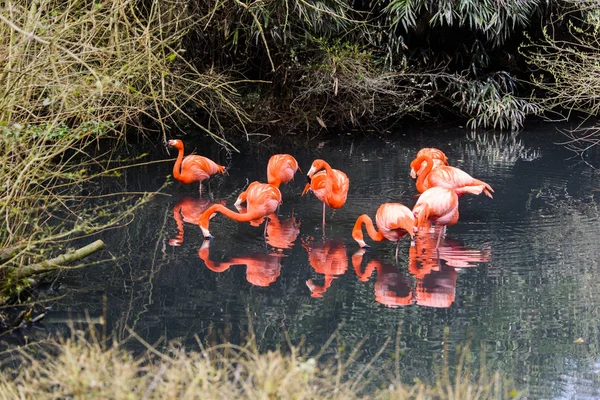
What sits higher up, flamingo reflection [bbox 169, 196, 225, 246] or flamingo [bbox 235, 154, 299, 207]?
flamingo [bbox 235, 154, 299, 207]

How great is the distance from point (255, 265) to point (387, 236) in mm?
980

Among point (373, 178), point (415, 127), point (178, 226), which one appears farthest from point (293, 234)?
point (415, 127)

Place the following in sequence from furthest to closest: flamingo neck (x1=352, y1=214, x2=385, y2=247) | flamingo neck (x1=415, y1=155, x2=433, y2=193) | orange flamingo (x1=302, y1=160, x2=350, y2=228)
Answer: flamingo neck (x1=415, y1=155, x2=433, y2=193) < orange flamingo (x1=302, y1=160, x2=350, y2=228) < flamingo neck (x1=352, y1=214, x2=385, y2=247)

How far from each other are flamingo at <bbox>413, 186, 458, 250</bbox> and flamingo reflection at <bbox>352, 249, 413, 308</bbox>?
0.46m

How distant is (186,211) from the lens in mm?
7125

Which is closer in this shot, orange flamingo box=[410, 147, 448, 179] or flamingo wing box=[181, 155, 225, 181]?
orange flamingo box=[410, 147, 448, 179]

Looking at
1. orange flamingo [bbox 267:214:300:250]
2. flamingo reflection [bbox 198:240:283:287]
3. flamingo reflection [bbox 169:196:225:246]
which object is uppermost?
orange flamingo [bbox 267:214:300:250]

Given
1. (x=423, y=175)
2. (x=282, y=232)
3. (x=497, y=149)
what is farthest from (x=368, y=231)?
(x=497, y=149)

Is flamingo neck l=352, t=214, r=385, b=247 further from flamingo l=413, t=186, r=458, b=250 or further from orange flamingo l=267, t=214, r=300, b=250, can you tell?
orange flamingo l=267, t=214, r=300, b=250

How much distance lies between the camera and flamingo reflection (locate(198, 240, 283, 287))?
5.44 m

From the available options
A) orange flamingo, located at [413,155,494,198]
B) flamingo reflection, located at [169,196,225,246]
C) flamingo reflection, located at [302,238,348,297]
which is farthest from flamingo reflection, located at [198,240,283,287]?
orange flamingo, located at [413,155,494,198]

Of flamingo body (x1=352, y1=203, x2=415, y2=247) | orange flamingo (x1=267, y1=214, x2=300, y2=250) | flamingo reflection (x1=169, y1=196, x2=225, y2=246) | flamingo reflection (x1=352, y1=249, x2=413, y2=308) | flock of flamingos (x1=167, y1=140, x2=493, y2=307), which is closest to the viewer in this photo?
flamingo reflection (x1=352, y1=249, x2=413, y2=308)

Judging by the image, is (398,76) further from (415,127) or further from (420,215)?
(420,215)

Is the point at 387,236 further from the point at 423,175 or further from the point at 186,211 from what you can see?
the point at 186,211
